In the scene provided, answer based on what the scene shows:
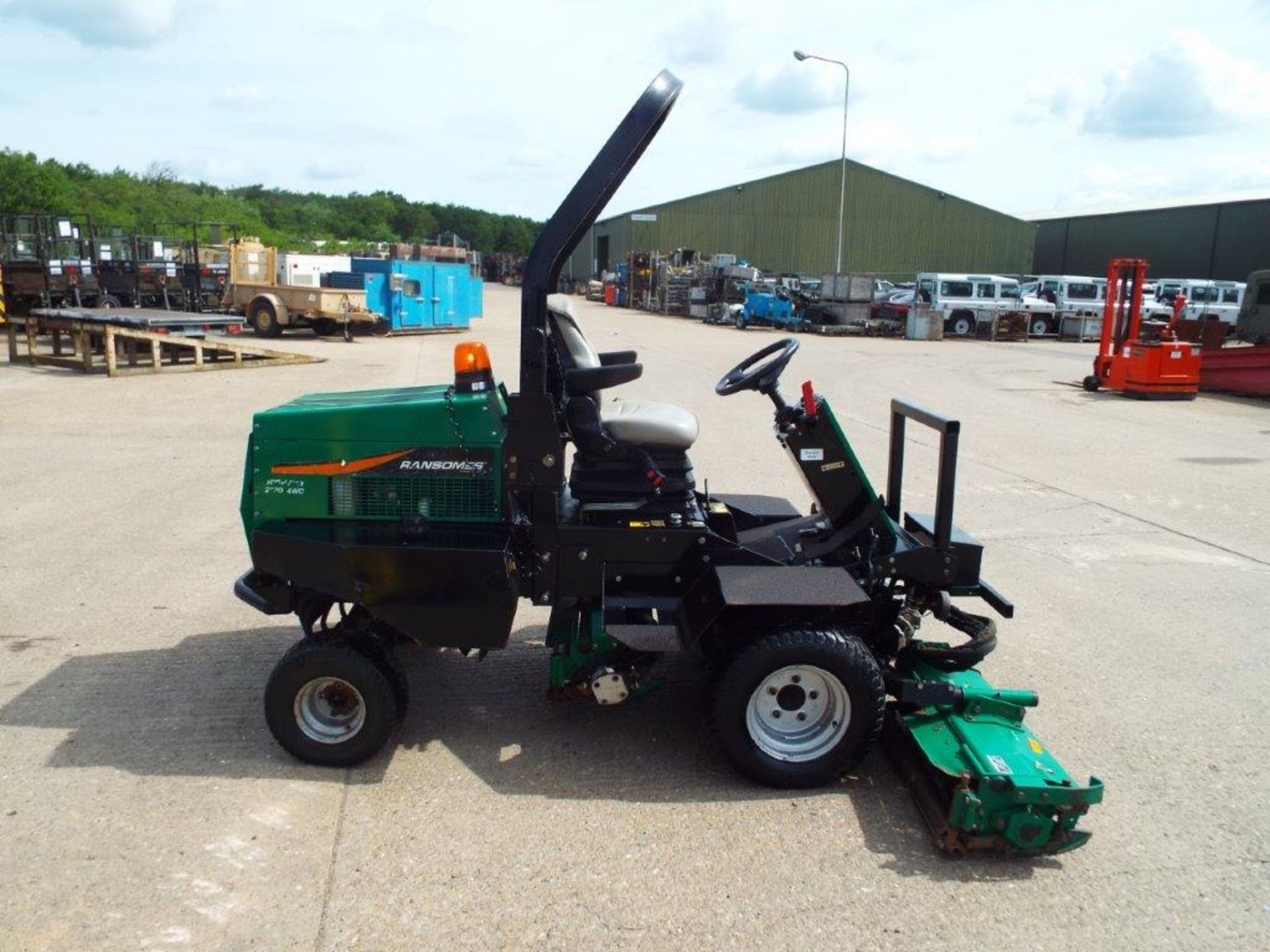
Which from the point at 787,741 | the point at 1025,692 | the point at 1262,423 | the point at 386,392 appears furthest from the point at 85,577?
the point at 1262,423

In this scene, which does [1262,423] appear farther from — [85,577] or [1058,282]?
[1058,282]

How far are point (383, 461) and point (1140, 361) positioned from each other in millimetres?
14291

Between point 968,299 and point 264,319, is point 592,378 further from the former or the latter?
point 968,299

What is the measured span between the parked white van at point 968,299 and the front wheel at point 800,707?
88.9 ft

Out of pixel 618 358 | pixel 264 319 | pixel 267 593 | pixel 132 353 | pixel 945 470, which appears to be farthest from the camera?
pixel 264 319

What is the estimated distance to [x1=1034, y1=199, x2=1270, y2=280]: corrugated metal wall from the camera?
40.2 meters

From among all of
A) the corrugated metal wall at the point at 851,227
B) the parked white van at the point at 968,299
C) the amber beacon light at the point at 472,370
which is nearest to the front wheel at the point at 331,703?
the amber beacon light at the point at 472,370

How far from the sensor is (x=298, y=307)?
2239 cm

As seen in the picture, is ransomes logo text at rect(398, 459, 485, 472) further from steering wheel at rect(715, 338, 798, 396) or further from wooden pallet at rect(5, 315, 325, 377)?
wooden pallet at rect(5, 315, 325, 377)

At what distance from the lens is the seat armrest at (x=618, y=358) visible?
4707 mm

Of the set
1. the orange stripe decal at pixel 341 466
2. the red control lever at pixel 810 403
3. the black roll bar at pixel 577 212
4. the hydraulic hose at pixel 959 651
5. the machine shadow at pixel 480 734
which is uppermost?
the black roll bar at pixel 577 212

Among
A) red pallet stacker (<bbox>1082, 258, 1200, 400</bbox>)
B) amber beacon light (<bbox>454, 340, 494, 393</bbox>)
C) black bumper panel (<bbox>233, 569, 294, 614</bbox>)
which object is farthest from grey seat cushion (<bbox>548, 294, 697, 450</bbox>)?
red pallet stacker (<bbox>1082, 258, 1200, 400</bbox>)

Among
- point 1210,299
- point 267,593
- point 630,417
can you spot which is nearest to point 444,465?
point 630,417

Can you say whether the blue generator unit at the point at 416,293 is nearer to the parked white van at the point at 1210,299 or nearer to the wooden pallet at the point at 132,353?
Answer: the wooden pallet at the point at 132,353
